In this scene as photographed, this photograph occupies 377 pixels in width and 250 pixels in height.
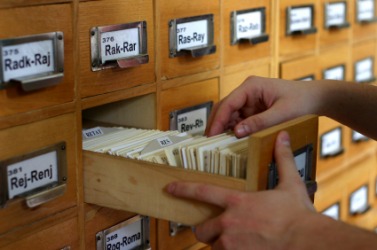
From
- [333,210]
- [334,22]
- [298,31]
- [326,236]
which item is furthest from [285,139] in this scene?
[333,210]

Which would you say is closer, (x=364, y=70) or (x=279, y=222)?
(x=279, y=222)

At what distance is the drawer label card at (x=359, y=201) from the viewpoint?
6.84 ft

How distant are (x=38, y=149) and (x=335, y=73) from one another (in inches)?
41.5

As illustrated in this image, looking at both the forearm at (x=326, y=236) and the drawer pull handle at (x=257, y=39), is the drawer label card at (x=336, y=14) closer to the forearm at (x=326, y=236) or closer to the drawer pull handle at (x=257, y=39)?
the drawer pull handle at (x=257, y=39)

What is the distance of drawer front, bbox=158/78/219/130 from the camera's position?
1.26 meters

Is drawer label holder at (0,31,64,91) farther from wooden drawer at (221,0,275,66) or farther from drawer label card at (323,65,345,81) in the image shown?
drawer label card at (323,65,345,81)

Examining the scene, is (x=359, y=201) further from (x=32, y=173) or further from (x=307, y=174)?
(x=32, y=173)

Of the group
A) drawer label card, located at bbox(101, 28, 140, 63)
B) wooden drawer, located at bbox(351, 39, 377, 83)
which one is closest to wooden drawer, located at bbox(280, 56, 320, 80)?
wooden drawer, located at bbox(351, 39, 377, 83)

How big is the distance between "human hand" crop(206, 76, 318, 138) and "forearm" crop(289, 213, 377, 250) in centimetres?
29

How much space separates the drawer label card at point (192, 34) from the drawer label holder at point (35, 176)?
328 millimetres

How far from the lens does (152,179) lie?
1.02 meters

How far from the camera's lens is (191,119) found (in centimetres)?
134

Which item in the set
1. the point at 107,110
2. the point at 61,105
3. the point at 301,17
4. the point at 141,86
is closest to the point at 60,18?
the point at 61,105

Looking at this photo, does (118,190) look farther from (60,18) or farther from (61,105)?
(60,18)
